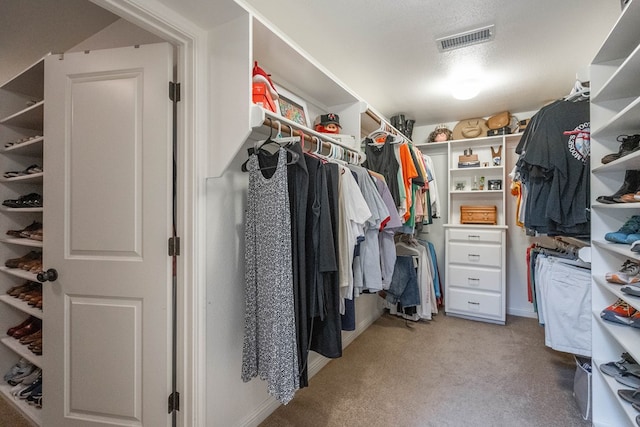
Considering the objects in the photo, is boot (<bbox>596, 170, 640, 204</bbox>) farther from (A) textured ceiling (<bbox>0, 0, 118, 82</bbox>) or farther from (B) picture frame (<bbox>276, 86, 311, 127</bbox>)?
(A) textured ceiling (<bbox>0, 0, 118, 82</bbox>)

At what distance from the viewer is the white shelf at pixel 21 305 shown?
5.63 ft

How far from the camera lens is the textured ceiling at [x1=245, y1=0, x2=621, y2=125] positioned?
5.26 ft

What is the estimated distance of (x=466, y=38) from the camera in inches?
75.0

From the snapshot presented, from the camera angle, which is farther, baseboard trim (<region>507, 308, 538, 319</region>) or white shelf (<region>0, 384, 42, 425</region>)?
baseboard trim (<region>507, 308, 538, 319</region>)

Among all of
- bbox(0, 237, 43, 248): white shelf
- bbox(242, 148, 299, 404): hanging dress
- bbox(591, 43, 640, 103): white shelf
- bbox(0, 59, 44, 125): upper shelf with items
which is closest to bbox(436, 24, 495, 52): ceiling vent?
bbox(591, 43, 640, 103): white shelf

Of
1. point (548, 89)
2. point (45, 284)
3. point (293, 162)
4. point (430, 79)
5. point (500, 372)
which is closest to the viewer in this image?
point (293, 162)

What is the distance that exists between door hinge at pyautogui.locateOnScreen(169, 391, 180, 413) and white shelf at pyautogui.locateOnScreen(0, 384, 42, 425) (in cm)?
103

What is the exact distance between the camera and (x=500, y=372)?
2.15 m

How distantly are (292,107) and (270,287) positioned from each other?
3.93 ft

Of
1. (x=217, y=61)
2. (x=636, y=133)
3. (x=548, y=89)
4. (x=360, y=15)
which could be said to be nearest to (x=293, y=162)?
(x=217, y=61)

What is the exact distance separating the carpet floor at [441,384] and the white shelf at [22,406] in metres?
1.37

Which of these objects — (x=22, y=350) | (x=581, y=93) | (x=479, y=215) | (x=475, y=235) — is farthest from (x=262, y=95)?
(x=479, y=215)

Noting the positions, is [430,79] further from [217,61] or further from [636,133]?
[217,61]

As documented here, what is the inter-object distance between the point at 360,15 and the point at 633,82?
1.39 m
